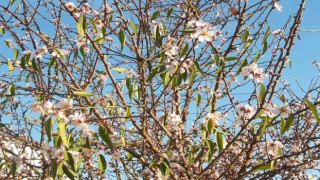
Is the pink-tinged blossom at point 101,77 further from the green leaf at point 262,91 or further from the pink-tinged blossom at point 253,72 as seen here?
the green leaf at point 262,91

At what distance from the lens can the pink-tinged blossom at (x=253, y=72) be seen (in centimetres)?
228

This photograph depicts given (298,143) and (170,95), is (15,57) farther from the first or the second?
(298,143)

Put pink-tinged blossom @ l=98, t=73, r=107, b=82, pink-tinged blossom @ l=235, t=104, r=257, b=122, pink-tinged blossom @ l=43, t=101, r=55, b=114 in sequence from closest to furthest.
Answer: pink-tinged blossom @ l=43, t=101, r=55, b=114
pink-tinged blossom @ l=235, t=104, r=257, b=122
pink-tinged blossom @ l=98, t=73, r=107, b=82

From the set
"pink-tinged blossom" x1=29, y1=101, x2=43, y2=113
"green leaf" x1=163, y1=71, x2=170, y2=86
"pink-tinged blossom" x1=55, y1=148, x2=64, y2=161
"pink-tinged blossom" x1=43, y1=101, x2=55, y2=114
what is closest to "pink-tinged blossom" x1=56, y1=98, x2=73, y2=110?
"pink-tinged blossom" x1=43, y1=101, x2=55, y2=114

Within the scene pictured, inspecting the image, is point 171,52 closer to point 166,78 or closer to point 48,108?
point 166,78

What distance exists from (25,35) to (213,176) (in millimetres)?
2382

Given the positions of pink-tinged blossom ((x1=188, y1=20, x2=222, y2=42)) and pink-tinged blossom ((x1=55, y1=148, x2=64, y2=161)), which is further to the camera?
pink-tinged blossom ((x1=188, y1=20, x2=222, y2=42))

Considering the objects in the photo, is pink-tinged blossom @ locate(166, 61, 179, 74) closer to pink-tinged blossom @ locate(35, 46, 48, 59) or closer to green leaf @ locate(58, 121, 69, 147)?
green leaf @ locate(58, 121, 69, 147)

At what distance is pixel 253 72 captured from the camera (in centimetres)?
228

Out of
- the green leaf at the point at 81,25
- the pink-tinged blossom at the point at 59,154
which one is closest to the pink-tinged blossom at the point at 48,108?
the pink-tinged blossom at the point at 59,154

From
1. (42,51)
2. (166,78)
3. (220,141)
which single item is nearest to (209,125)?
(220,141)

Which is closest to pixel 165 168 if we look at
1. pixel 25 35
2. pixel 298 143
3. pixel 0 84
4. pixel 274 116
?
pixel 274 116

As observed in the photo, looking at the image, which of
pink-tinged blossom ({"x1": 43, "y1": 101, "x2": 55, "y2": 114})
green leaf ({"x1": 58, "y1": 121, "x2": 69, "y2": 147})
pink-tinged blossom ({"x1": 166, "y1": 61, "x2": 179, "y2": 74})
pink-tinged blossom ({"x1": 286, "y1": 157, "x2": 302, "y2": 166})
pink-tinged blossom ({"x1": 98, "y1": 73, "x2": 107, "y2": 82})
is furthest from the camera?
pink-tinged blossom ({"x1": 98, "y1": 73, "x2": 107, "y2": 82})

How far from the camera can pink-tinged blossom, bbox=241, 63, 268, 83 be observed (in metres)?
2.28
